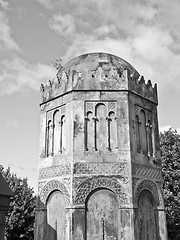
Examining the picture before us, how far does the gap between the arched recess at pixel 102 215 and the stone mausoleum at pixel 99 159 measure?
1.5 inches

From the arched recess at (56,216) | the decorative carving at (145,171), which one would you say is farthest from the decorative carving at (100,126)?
the arched recess at (56,216)

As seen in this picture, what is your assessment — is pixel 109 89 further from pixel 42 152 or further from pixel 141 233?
pixel 141 233

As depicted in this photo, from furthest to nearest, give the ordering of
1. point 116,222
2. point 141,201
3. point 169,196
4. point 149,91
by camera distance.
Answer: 1. point 169,196
2. point 149,91
3. point 141,201
4. point 116,222

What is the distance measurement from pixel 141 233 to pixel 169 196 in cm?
1216

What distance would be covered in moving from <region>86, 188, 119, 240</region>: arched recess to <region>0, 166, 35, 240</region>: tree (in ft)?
46.4

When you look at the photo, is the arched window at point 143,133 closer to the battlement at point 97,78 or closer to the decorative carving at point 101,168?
the battlement at point 97,78

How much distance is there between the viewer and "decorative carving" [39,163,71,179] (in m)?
12.1

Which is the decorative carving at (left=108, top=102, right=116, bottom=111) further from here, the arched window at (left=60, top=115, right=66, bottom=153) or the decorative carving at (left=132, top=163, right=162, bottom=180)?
the decorative carving at (left=132, top=163, right=162, bottom=180)

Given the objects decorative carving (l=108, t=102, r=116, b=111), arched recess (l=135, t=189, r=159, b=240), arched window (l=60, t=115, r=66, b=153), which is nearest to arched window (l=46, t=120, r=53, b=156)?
arched window (l=60, t=115, r=66, b=153)

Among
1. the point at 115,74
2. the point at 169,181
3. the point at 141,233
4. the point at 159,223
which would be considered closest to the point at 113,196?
the point at 141,233

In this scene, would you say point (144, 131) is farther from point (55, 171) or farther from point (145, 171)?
point (55, 171)

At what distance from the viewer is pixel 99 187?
38.2 feet

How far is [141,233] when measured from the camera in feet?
38.0

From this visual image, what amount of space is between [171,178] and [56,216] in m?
15.3
